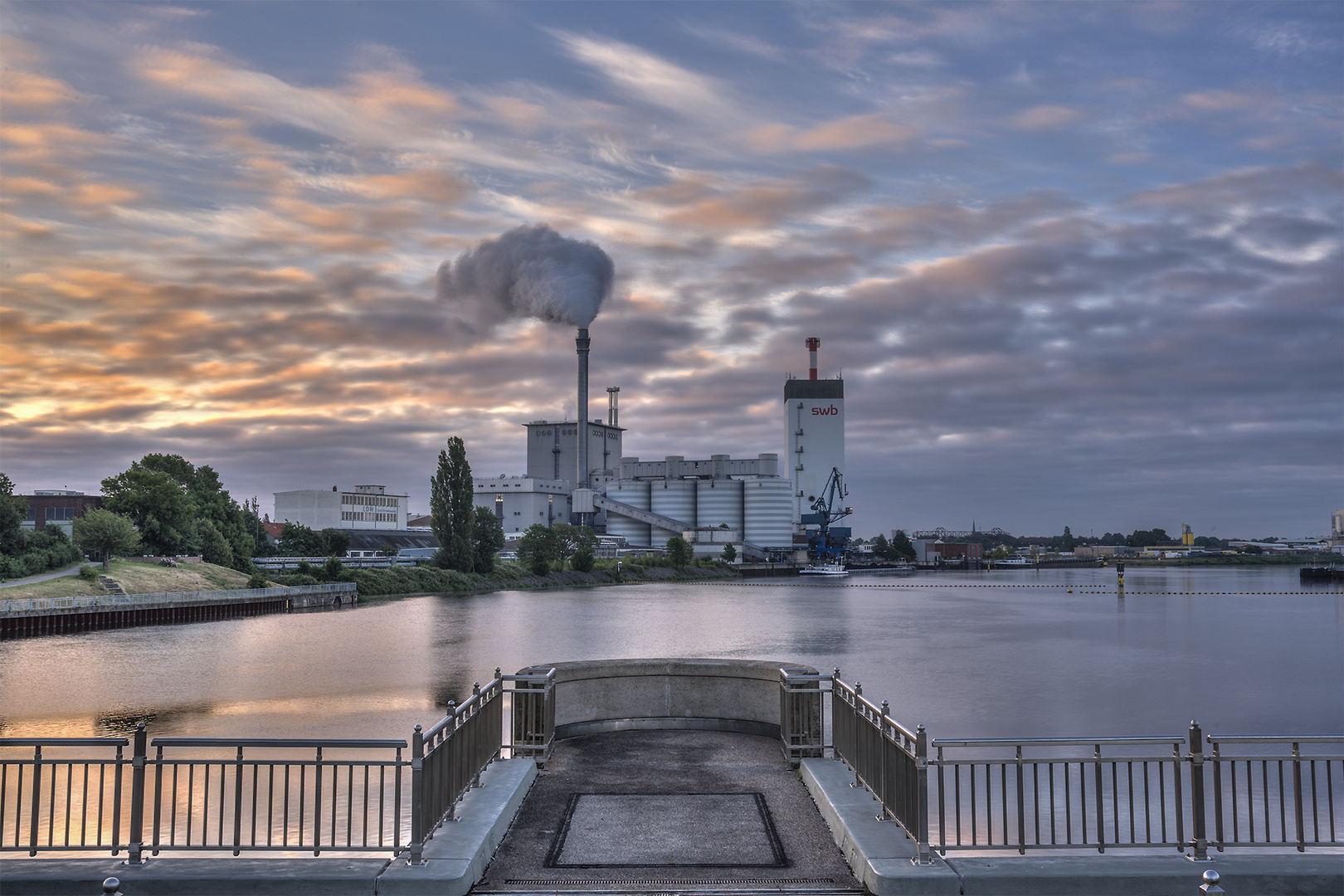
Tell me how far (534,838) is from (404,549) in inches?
6666

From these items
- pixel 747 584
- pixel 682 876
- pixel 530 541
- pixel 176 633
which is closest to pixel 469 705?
pixel 682 876

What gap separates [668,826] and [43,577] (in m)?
87.0

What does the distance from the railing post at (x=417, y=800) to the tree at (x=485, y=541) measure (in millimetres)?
122814

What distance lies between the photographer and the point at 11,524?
78812 mm

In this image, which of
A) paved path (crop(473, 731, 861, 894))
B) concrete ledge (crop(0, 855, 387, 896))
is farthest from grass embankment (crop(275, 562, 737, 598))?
concrete ledge (crop(0, 855, 387, 896))

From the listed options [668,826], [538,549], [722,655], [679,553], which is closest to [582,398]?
[679,553]

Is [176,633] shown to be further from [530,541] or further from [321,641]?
[530,541]

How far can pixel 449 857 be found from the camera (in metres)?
9.25

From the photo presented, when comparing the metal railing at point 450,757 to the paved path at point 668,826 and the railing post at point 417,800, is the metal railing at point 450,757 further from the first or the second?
the paved path at point 668,826

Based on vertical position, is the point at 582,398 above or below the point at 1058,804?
above

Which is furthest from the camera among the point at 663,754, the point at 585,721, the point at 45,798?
the point at 45,798

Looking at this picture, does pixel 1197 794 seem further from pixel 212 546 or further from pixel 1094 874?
pixel 212 546

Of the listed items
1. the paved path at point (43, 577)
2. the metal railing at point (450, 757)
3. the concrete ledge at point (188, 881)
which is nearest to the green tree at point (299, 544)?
the paved path at point (43, 577)

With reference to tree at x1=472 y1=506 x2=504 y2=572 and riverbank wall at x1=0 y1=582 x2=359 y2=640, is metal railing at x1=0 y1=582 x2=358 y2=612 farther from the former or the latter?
tree at x1=472 y1=506 x2=504 y2=572
